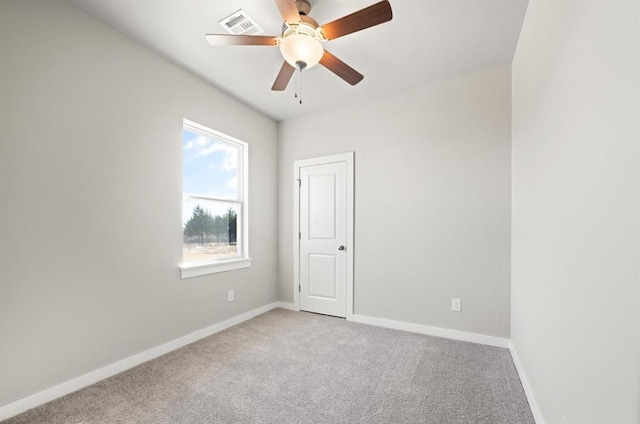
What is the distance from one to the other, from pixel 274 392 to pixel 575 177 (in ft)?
7.16

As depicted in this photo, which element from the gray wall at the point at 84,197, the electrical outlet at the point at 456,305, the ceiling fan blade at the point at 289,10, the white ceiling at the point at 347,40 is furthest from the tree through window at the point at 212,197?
the electrical outlet at the point at 456,305

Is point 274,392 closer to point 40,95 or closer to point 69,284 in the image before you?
point 69,284

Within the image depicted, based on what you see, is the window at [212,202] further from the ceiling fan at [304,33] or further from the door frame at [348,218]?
the ceiling fan at [304,33]

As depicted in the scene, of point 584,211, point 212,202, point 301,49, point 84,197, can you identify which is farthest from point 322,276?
point 584,211

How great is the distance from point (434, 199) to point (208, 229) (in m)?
2.57

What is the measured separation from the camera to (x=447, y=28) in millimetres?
2295

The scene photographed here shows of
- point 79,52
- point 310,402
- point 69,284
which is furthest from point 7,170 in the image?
point 310,402

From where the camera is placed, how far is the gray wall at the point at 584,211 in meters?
0.82

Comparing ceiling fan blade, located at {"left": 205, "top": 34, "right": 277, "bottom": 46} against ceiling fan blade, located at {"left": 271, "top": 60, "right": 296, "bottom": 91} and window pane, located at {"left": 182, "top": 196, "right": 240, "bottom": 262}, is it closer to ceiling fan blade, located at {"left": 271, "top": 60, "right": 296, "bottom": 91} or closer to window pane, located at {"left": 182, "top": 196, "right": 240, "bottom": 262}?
ceiling fan blade, located at {"left": 271, "top": 60, "right": 296, "bottom": 91}

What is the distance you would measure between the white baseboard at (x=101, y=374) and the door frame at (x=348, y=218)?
1011 millimetres

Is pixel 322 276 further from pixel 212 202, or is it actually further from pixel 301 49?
pixel 301 49

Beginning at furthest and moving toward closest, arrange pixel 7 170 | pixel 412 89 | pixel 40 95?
pixel 412 89, pixel 40 95, pixel 7 170

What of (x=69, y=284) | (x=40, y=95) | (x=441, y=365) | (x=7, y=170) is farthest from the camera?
(x=441, y=365)

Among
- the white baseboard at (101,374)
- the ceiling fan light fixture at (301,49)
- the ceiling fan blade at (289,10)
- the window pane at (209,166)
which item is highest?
the ceiling fan blade at (289,10)
